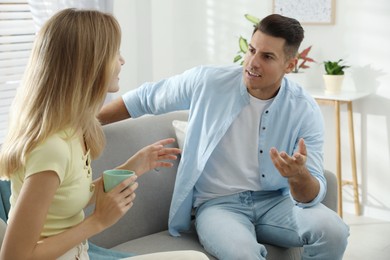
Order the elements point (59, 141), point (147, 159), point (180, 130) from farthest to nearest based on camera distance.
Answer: point (180, 130)
point (147, 159)
point (59, 141)

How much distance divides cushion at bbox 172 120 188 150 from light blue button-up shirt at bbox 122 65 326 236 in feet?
0.38

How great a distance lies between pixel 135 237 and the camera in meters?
2.57

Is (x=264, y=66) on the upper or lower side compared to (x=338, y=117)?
upper

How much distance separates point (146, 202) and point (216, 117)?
442 millimetres

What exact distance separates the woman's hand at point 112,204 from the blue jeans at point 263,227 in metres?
0.67

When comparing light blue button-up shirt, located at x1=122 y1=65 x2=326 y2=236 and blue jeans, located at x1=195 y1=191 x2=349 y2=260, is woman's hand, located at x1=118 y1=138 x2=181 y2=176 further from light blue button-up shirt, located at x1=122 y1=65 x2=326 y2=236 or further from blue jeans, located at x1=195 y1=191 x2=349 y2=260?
light blue button-up shirt, located at x1=122 y1=65 x2=326 y2=236

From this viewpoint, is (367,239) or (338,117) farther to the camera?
(338,117)

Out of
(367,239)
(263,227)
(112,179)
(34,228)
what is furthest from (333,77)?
(34,228)

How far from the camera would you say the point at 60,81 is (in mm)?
1614

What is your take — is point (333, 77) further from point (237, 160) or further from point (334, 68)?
point (237, 160)

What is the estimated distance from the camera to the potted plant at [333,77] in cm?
407

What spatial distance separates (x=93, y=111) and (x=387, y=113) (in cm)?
281

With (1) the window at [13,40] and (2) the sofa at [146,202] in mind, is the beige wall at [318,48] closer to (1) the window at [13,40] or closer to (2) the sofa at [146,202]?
(1) the window at [13,40]

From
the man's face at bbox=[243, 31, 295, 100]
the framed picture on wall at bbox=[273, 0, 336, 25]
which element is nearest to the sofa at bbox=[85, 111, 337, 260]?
the man's face at bbox=[243, 31, 295, 100]
